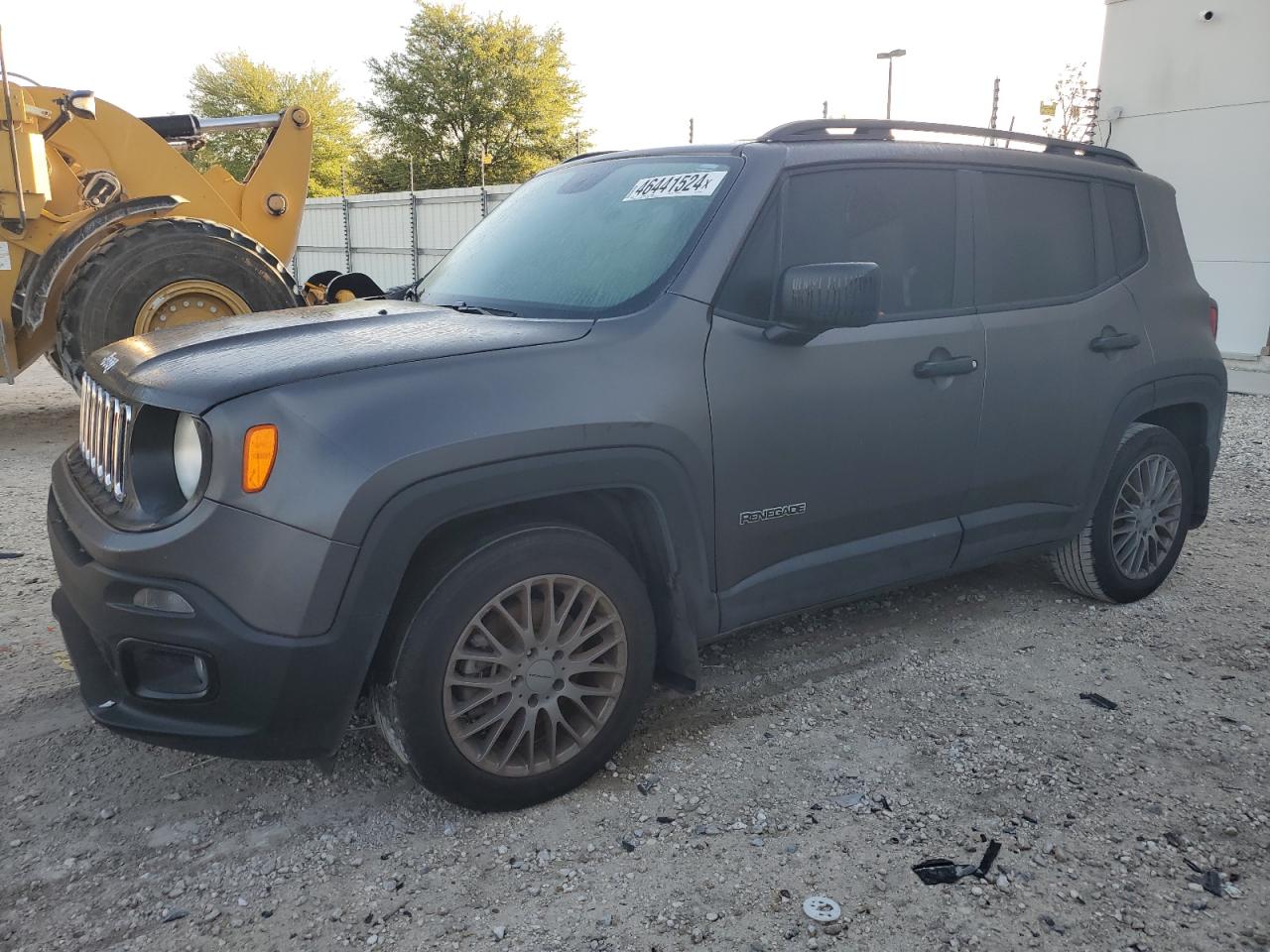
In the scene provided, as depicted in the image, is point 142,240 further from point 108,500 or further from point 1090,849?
point 1090,849

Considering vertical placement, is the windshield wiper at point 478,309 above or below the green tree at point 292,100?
below

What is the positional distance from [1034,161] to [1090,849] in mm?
2632

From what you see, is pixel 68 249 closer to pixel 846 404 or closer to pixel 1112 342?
pixel 846 404

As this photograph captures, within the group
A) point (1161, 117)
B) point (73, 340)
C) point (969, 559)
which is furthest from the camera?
point (1161, 117)

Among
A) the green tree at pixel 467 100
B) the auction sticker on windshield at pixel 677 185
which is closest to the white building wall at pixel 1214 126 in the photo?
the auction sticker on windshield at pixel 677 185

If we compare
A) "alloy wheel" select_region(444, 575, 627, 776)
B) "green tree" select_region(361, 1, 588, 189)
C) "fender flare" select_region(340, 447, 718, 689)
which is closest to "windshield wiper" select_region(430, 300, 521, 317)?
"fender flare" select_region(340, 447, 718, 689)

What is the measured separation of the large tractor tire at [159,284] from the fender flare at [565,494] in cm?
541

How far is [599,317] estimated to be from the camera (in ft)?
9.76

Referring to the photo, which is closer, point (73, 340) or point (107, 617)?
point (107, 617)

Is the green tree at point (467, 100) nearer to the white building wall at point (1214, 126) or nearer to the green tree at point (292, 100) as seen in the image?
the green tree at point (292, 100)

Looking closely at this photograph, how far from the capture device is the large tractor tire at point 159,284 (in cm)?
718

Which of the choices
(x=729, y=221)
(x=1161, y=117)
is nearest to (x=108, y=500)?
(x=729, y=221)

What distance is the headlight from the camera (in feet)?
8.03

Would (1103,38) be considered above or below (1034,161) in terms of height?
above
